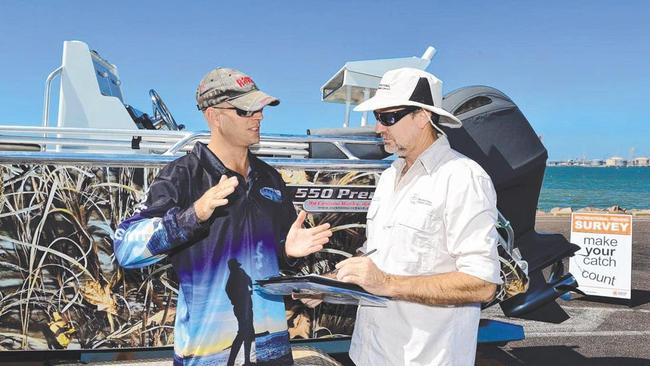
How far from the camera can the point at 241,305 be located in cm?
204

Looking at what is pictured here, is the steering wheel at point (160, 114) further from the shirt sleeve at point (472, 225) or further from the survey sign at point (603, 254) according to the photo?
the survey sign at point (603, 254)

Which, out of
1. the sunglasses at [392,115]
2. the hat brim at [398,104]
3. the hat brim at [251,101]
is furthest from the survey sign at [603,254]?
the hat brim at [251,101]

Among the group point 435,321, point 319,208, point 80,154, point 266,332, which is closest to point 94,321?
point 80,154

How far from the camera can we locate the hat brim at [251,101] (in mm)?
2068

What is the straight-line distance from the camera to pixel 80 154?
3.50m

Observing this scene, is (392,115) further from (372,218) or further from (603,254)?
(603,254)

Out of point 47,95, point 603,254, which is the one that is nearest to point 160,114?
point 47,95

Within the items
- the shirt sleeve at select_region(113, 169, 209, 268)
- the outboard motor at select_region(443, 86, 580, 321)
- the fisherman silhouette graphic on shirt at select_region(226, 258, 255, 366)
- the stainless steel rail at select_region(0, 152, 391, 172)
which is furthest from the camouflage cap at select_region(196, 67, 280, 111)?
the outboard motor at select_region(443, 86, 580, 321)

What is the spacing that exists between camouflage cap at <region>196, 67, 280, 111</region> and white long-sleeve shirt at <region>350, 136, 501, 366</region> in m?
0.69

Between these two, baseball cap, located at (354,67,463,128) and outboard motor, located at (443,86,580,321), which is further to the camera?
outboard motor, located at (443,86,580,321)

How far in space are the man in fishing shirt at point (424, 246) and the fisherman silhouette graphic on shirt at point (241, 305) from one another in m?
0.39

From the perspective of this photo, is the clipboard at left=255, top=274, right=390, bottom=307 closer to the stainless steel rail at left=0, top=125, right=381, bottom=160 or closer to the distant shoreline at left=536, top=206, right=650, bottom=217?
the stainless steel rail at left=0, top=125, right=381, bottom=160

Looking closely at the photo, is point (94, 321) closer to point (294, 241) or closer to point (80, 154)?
point (80, 154)

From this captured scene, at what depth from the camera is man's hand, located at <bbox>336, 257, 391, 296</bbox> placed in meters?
1.91
